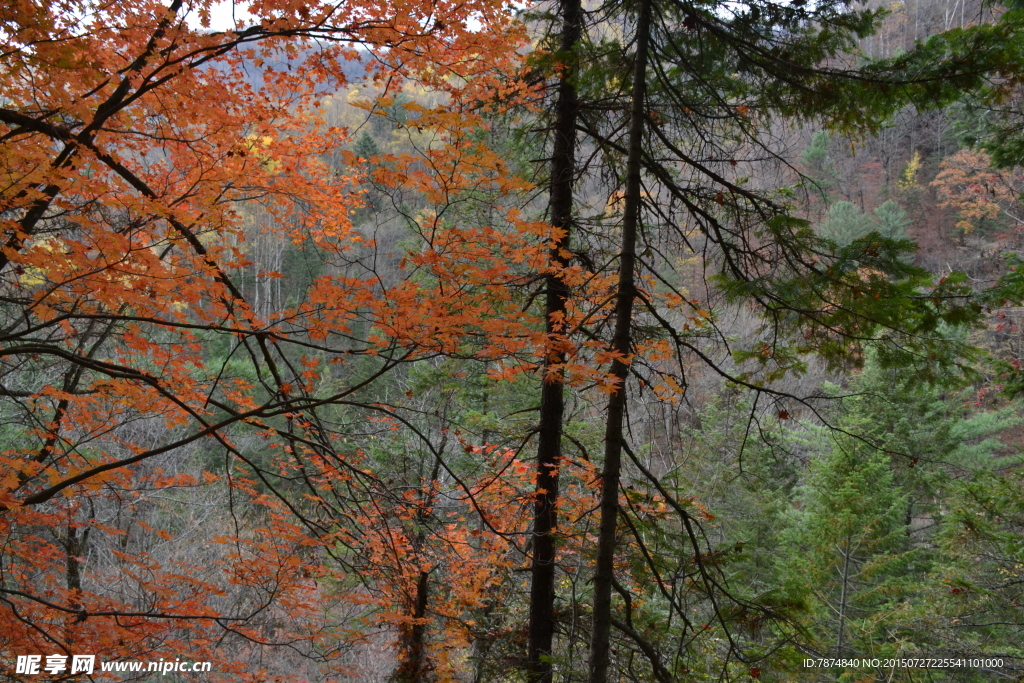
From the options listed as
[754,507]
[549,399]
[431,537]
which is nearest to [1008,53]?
[549,399]

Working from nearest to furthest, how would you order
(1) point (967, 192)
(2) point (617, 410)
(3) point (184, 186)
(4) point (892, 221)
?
1. (2) point (617, 410)
2. (3) point (184, 186)
3. (1) point (967, 192)
4. (4) point (892, 221)

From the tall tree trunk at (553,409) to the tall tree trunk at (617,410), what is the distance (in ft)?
3.40

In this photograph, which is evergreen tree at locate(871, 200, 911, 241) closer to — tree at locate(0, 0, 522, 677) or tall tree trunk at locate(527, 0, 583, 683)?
tall tree trunk at locate(527, 0, 583, 683)

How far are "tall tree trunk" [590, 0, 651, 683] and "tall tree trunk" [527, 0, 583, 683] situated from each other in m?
1.04

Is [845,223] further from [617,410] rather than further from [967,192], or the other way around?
[617,410]

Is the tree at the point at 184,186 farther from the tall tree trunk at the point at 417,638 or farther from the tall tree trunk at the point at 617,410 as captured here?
the tall tree trunk at the point at 417,638

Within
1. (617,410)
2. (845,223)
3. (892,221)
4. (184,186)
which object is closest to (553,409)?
(617,410)

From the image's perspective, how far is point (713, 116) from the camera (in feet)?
14.1

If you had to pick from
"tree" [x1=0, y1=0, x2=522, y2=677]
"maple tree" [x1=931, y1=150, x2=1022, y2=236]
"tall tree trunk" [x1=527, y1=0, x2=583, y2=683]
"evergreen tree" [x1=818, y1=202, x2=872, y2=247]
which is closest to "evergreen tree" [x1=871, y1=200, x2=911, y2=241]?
"evergreen tree" [x1=818, y1=202, x2=872, y2=247]

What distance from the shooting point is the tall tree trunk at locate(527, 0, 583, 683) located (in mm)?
5047

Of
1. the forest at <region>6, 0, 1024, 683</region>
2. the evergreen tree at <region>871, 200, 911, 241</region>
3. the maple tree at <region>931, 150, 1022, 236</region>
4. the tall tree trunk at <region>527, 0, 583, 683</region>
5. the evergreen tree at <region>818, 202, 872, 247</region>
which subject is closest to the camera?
the forest at <region>6, 0, 1024, 683</region>

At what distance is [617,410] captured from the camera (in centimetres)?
368

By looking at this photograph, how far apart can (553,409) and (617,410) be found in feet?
5.51

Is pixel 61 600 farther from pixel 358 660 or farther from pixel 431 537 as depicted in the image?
pixel 358 660
